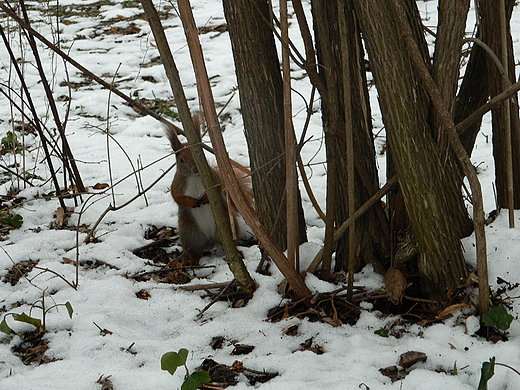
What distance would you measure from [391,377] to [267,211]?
89 centimetres

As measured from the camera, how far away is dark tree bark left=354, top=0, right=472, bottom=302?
178 cm

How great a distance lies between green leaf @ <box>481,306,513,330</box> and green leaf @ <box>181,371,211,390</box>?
0.81 metres

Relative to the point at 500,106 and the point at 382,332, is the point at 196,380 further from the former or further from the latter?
the point at 500,106

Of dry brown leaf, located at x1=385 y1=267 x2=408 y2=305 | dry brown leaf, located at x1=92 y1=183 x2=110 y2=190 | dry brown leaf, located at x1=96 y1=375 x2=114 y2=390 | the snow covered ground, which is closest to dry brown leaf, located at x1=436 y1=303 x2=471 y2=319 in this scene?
the snow covered ground

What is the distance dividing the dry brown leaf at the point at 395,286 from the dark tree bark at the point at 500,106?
476mm

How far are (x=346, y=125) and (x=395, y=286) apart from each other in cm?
57

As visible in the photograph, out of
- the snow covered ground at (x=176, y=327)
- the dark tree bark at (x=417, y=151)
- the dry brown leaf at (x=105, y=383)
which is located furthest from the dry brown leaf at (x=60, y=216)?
the dark tree bark at (x=417, y=151)

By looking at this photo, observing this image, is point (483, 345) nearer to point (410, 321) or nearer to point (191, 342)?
point (410, 321)

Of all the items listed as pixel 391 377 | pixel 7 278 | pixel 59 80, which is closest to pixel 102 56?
pixel 59 80

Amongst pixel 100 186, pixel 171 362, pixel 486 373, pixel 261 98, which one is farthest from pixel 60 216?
pixel 486 373

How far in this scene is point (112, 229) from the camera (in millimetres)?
3150

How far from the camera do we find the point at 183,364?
174 cm

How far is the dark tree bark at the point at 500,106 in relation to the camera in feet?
6.61

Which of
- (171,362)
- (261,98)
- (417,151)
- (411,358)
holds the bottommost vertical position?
(411,358)
